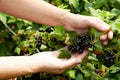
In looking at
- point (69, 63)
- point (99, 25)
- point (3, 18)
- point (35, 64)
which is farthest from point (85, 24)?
point (3, 18)

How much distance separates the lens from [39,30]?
9.22 ft

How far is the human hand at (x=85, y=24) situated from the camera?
238 cm

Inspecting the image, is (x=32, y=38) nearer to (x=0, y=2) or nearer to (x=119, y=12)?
(x=0, y=2)

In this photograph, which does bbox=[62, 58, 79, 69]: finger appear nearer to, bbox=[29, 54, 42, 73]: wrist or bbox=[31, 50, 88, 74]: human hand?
bbox=[31, 50, 88, 74]: human hand

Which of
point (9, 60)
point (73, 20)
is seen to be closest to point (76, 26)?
point (73, 20)

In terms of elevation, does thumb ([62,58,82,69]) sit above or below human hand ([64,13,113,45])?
below

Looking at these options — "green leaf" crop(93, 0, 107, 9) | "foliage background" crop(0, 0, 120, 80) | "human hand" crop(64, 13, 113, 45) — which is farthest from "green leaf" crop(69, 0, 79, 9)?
"human hand" crop(64, 13, 113, 45)

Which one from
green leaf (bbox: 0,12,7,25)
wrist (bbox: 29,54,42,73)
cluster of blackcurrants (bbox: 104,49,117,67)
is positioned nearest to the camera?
wrist (bbox: 29,54,42,73)

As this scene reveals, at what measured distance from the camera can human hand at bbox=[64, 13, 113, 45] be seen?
2.38 metres

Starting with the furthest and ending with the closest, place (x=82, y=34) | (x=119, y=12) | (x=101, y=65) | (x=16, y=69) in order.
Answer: (x=119, y=12) → (x=101, y=65) → (x=82, y=34) → (x=16, y=69)

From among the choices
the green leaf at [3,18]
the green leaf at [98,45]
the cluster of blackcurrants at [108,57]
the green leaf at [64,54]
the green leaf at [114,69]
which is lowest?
the green leaf at [114,69]

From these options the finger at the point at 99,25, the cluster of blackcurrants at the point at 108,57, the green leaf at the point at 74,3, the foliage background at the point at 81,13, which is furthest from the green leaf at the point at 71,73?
the green leaf at the point at 74,3

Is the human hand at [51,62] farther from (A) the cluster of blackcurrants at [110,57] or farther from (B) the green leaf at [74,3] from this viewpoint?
(B) the green leaf at [74,3]

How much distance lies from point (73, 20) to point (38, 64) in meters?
0.36
